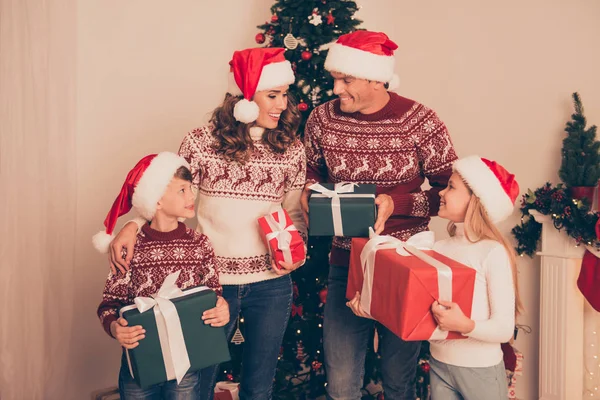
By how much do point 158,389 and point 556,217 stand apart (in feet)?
7.27

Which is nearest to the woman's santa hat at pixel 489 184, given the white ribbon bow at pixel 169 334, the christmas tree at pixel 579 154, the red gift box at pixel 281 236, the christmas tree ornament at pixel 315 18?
the red gift box at pixel 281 236

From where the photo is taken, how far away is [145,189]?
1952mm

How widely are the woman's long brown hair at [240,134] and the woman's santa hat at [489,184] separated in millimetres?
696

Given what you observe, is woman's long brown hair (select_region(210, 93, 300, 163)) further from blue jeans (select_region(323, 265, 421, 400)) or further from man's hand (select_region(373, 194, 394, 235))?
blue jeans (select_region(323, 265, 421, 400))

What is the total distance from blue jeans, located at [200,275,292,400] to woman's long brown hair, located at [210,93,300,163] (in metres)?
0.50

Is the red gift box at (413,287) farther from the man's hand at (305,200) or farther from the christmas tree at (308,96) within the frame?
the christmas tree at (308,96)

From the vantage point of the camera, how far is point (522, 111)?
3.29 metres

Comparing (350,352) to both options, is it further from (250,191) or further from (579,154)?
(579,154)

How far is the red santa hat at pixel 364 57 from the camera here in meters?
2.20

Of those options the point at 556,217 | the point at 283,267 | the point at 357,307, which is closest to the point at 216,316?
the point at 283,267

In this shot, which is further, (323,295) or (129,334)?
(323,295)

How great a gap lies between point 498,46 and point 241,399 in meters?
2.62

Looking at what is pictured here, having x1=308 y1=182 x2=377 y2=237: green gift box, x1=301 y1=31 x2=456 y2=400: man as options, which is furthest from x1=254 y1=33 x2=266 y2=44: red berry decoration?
x1=308 y1=182 x2=377 y2=237: green gift box

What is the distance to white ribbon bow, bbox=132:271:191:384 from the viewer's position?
5.58 feet
